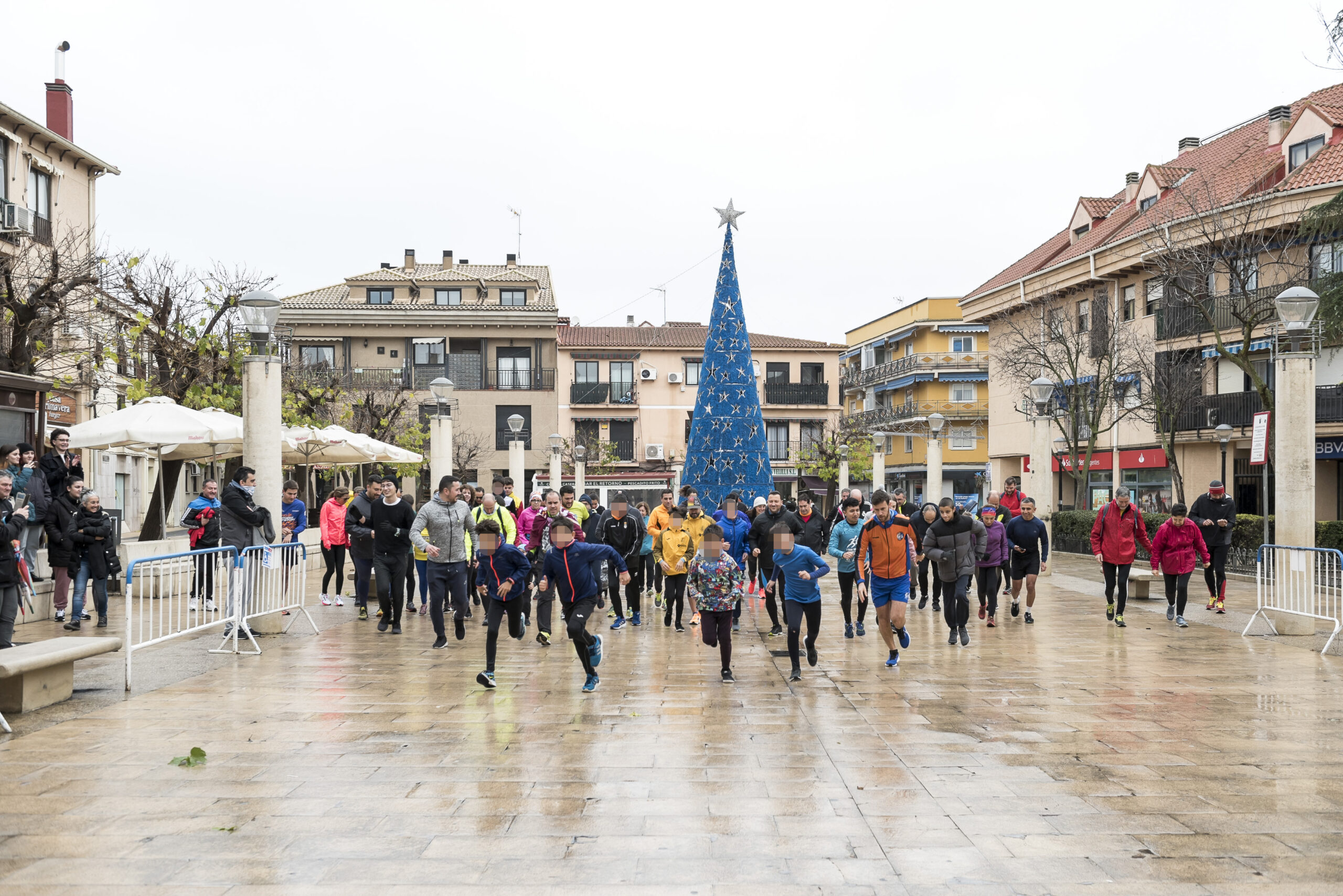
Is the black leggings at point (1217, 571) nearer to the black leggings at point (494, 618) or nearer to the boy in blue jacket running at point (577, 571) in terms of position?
the boy in blue jacket running at point (577, 571)

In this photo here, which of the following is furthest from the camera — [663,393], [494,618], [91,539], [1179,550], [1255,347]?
[663,393]

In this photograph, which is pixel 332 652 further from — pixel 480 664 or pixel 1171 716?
pixel 1171 716

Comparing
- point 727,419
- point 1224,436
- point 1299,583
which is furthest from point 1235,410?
point 1299,583

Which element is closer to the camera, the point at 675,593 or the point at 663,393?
the point at 675,593

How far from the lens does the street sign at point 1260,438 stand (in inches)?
510

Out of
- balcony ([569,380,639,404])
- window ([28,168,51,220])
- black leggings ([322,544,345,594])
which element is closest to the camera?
black leggings ([322,544,345,594])

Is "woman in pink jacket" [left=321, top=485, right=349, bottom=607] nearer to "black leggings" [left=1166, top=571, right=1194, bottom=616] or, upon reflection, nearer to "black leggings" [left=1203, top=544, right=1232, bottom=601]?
"black leggings" [left=1166, top=571, right=1194, bottom=616]

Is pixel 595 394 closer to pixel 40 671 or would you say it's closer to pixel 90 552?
pixel 90 552

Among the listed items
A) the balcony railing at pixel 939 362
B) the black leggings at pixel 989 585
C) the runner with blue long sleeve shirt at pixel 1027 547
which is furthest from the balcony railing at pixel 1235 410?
the balcony railing at pixel 939 362

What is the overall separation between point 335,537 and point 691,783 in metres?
10.8

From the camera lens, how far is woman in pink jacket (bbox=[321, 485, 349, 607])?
15625 millimetres

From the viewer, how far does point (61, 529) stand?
1227 centimetres

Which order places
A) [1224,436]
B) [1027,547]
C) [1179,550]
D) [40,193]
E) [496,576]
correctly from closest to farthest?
1. [496,576]
2. [1179,550]
3. [1027,547]
4. [1224,436]
5. [40,193]

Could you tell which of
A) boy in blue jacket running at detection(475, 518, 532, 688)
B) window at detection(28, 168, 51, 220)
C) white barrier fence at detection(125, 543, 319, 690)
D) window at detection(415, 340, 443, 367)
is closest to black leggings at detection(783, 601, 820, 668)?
boy in blue jacket running at detection(475, 518, 532, 688)
